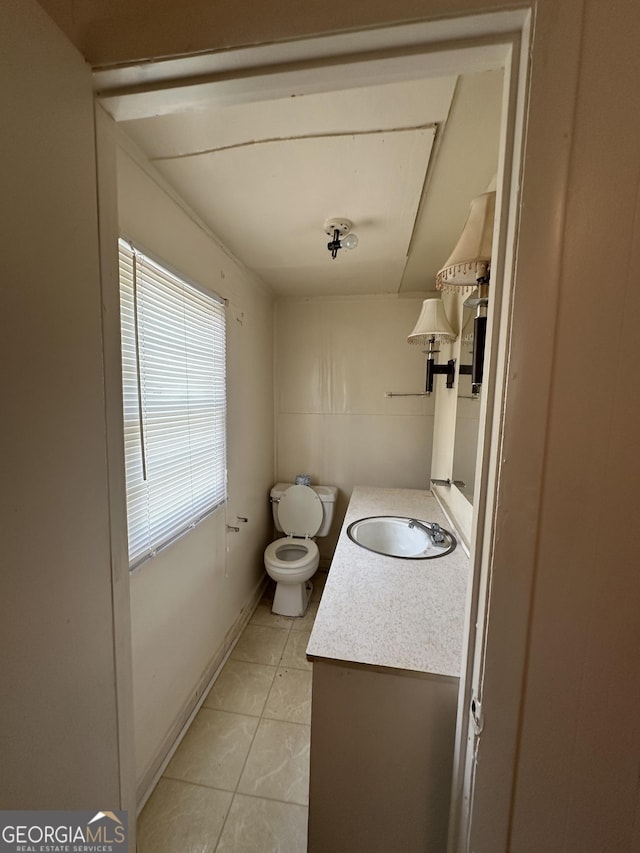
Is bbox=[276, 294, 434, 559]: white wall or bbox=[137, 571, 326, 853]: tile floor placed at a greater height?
bbox=[276, 294, 434, 559]: white wall

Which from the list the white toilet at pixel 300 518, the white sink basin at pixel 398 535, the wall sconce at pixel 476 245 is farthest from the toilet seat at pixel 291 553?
the wall sconce at pixel 476 245

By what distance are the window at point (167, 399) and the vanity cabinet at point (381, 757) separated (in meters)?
0.77

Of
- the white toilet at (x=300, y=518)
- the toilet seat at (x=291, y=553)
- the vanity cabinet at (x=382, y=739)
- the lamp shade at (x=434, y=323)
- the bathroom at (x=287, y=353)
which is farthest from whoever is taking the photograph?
the white toilet at (x=300, y=518)

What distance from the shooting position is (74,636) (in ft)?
1.62

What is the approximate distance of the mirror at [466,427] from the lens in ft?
4.43

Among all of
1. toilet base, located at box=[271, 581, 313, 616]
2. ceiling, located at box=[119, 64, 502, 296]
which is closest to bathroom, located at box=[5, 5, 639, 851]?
ceiling, located at box=[119, 64, 502, 296]

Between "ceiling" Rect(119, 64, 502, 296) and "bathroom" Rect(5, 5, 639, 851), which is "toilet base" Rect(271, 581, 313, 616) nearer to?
"bathroom" Rect(5, 5, 639, 851)

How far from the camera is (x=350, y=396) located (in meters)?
2.54

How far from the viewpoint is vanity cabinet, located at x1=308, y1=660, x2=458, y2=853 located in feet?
2.62

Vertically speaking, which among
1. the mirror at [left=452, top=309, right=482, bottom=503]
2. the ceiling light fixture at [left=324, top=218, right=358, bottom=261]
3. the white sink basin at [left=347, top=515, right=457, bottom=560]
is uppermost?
the ceiling light fixture at [left=324, top=218, right=358, bottom=261]

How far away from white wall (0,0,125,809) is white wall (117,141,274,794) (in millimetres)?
610

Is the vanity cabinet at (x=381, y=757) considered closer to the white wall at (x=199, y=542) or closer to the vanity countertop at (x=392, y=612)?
the vanity countertop at (x=392, y=612)

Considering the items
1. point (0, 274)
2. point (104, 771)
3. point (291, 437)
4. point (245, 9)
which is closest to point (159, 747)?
point (104, 771)

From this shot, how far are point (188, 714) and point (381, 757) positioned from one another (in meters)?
1.07
